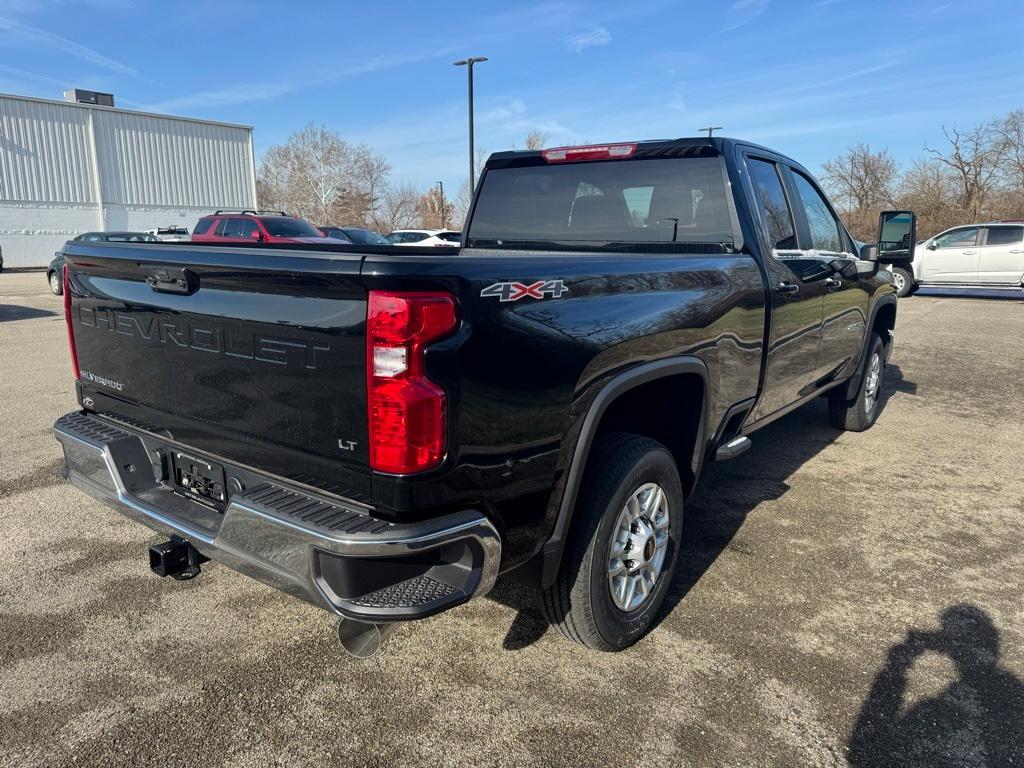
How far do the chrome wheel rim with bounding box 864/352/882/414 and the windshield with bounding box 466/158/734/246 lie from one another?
3.03 m

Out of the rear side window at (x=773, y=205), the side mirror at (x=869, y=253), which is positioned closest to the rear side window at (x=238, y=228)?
the side mirror at (x=869, y=253)

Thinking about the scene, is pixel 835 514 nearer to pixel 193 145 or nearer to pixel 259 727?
pixel 259 727

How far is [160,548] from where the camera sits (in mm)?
2557

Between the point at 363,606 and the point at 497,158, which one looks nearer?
the point at 363,606

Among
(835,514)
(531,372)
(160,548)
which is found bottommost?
(835,514)

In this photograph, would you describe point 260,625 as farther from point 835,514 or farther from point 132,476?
point 835,514

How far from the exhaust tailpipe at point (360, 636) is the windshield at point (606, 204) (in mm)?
2420

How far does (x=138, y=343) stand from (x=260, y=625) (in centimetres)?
126

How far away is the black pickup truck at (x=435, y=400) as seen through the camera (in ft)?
6.61

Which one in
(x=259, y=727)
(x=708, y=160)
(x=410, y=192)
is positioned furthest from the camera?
(x=410, y=192)

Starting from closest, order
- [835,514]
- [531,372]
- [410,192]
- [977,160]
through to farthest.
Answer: [531,372], [835,514], [977,160], [410,192]

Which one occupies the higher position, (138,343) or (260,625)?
(138,343)

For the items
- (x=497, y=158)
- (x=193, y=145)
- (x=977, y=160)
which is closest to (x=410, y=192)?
(x=193, y=145)

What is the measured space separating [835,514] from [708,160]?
7.26ft
